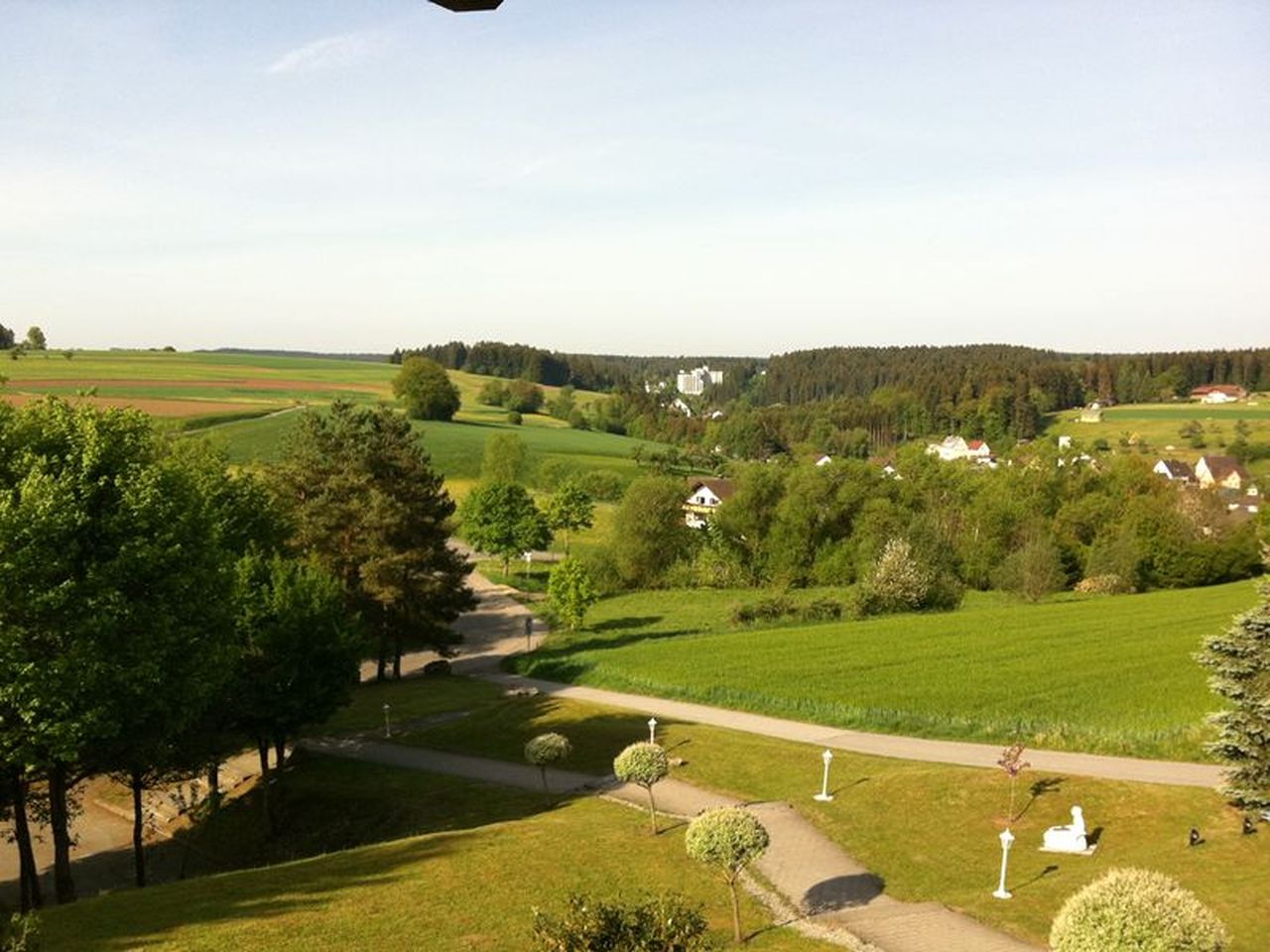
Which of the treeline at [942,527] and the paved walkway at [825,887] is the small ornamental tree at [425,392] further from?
the paved walkway at [825,887]

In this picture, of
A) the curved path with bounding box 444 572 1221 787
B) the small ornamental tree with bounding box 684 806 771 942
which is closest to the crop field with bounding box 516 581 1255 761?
the curved path with bounding box 444 572 1221 787

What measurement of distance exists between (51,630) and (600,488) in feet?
269

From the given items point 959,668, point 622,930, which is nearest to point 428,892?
point 622,930

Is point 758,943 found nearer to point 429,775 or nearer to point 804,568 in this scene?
point 429,775

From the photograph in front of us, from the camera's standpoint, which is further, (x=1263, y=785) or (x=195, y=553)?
(x=195, y=553)

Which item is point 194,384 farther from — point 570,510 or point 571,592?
point 571,592

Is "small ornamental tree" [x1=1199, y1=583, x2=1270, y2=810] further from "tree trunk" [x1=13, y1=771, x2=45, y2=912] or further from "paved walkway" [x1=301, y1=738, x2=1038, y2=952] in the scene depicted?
"tree trunk" [x1=13, y1=771, x2=45, y2=912]

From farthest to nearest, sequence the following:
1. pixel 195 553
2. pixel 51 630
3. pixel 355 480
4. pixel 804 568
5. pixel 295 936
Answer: pixel 804 568
pixel 355 480
pixel 195 553
pixel 51 630
pixel 295 936

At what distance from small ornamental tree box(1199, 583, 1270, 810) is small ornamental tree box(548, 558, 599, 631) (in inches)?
1324

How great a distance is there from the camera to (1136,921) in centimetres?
1105

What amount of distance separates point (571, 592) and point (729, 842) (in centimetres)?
3618

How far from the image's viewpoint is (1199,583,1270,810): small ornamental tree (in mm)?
19672

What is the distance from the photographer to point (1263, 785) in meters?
19.6

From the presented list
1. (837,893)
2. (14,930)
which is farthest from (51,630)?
(837,893)
